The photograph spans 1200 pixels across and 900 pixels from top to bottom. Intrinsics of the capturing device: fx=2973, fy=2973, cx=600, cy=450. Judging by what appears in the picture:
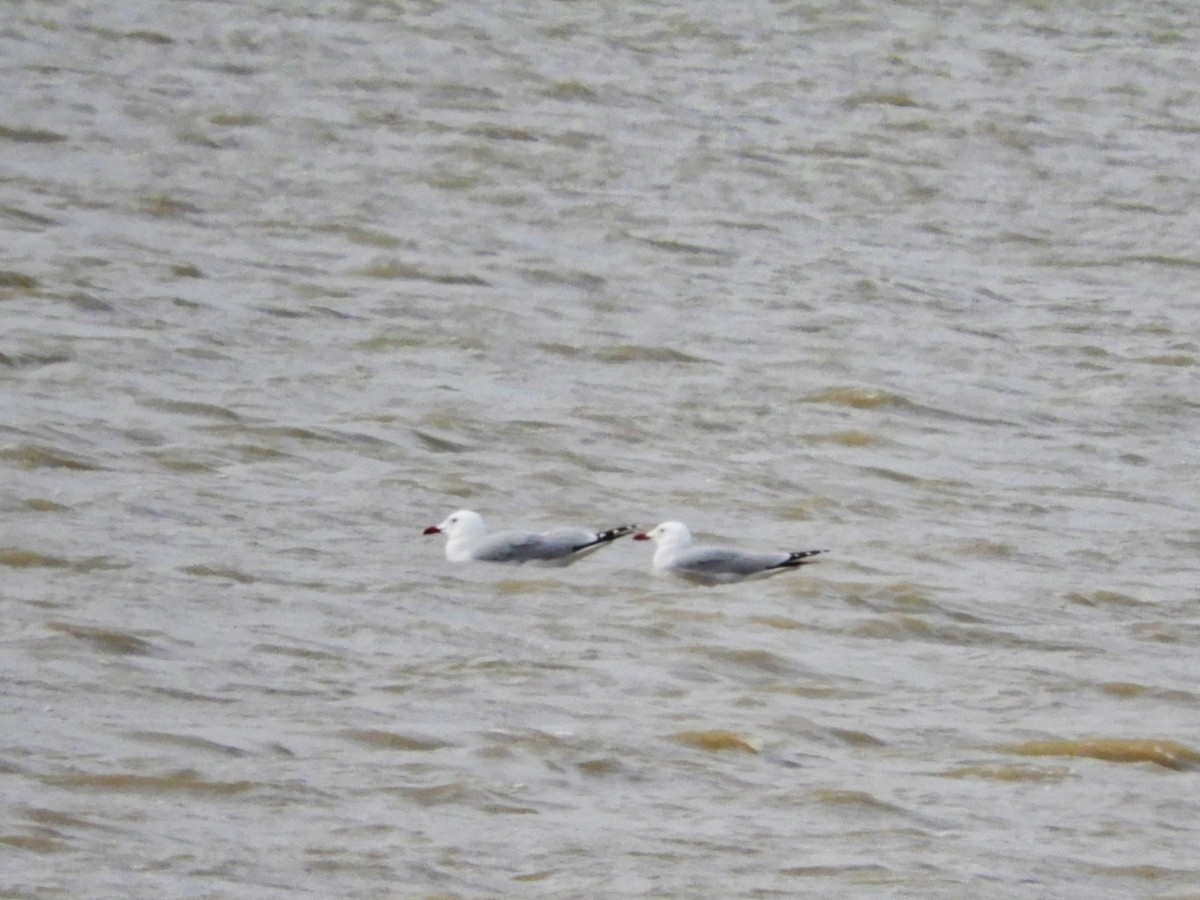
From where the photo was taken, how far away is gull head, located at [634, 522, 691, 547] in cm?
912

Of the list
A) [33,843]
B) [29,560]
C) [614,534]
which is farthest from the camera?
[614,534]

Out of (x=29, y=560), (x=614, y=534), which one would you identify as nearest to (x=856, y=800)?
(x=614, y=534)

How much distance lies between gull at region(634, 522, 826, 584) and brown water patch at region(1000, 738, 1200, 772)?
1.75 m

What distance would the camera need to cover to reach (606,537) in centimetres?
920

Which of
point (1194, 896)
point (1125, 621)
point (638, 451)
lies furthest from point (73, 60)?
point (1194, 896)

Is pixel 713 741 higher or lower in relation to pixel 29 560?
lower

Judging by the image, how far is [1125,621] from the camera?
8.97 meters

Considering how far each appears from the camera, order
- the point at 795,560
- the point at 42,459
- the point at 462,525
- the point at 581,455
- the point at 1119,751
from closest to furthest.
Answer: the point at 1119,751 → the point at 462,525 → the point at 795,560 → the point at 42,459 → the point at 581,455

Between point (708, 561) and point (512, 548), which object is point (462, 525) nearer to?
point (512, 548)

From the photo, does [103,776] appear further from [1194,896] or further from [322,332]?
[322,332]

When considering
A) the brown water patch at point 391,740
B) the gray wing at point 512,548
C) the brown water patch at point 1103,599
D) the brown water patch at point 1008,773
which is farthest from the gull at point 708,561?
the brown water patch at point 391,740

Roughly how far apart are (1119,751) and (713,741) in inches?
40.5

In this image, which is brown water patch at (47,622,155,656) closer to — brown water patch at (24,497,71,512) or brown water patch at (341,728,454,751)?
brown water patch at (341,728,454,751)

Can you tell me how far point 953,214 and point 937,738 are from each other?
31.0 feet
